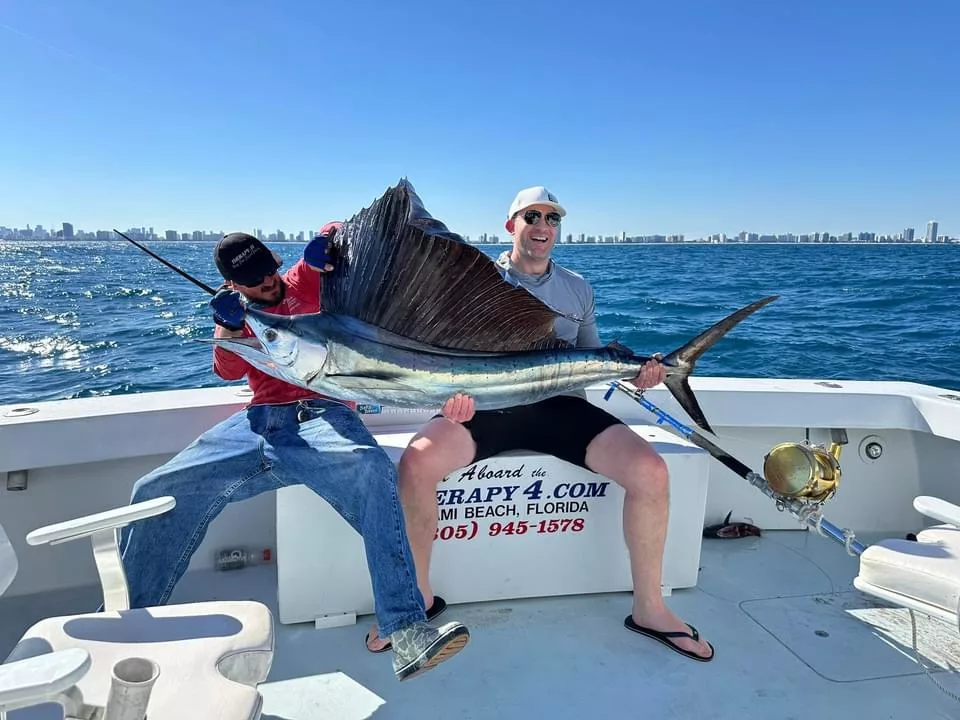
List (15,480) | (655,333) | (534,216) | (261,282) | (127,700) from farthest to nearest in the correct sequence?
1. (655,333)
2. (534,216)
3. (15,480)
4. (261,282)
5. (127,700)

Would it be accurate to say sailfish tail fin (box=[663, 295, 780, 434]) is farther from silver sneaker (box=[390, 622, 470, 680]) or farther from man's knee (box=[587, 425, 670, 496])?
silver sneaker (box=[390, 622, 470, 680])

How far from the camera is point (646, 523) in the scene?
1999 mm

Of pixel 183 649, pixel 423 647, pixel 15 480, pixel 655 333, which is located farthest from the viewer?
pixel 655 333

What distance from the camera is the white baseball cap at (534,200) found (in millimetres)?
2334

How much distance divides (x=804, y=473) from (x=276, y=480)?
160 cm

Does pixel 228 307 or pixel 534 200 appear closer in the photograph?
pixel 228 307

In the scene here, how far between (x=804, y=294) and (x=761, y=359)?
8.00 meters

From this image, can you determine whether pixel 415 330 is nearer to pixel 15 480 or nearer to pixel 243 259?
pixel 243 259

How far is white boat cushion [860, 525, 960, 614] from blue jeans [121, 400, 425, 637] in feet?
3.81

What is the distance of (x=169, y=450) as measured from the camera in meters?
2.26

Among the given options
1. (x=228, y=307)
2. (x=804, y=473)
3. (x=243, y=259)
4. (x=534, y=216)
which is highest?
(x=534, y=216)

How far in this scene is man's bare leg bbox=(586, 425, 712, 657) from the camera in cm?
198

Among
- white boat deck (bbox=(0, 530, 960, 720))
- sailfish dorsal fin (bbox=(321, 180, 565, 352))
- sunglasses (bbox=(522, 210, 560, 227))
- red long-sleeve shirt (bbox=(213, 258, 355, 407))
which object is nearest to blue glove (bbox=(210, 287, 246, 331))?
sailfish dorsal fin (bbox=(321, 180, 565, 352))

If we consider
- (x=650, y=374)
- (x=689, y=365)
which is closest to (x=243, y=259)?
(x=650, y=374)
